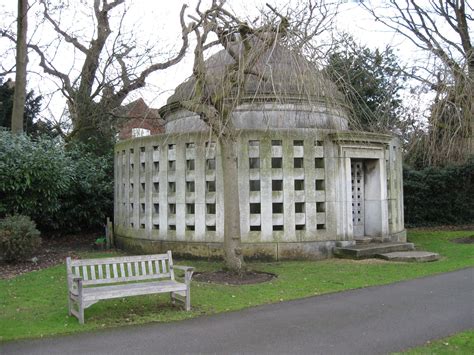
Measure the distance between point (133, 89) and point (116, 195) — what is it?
7764 millimetres

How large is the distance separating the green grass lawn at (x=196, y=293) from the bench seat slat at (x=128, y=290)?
0.36 metres

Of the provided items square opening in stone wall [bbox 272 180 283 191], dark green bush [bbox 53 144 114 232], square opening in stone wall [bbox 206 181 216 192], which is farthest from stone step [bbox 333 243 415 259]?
dark green bush [bbox 53 144 114 232]

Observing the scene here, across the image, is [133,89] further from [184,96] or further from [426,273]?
[426,273]

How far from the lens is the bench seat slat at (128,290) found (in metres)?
6.42

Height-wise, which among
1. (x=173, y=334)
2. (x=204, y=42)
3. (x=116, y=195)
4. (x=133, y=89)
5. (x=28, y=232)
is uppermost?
(x=133, y=89)

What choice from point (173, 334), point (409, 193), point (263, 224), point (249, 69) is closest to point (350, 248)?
point (263, 224)

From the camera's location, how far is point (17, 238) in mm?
11367

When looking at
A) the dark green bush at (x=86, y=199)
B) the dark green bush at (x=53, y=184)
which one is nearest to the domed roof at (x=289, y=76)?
the dark green bush at (x=53, y=184)

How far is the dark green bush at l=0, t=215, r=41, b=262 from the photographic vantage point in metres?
11.3

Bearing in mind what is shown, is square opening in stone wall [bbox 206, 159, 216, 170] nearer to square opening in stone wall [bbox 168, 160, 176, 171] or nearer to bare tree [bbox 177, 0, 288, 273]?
square opening in stone wall [bbox 168, 160, 176, 171]

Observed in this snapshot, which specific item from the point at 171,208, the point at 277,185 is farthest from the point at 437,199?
the point at 171,208

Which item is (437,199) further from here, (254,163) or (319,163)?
(254,163)

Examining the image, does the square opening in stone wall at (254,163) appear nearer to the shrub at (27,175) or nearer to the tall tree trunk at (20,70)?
the shrub at (27,175)

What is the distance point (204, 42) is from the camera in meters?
9.12
